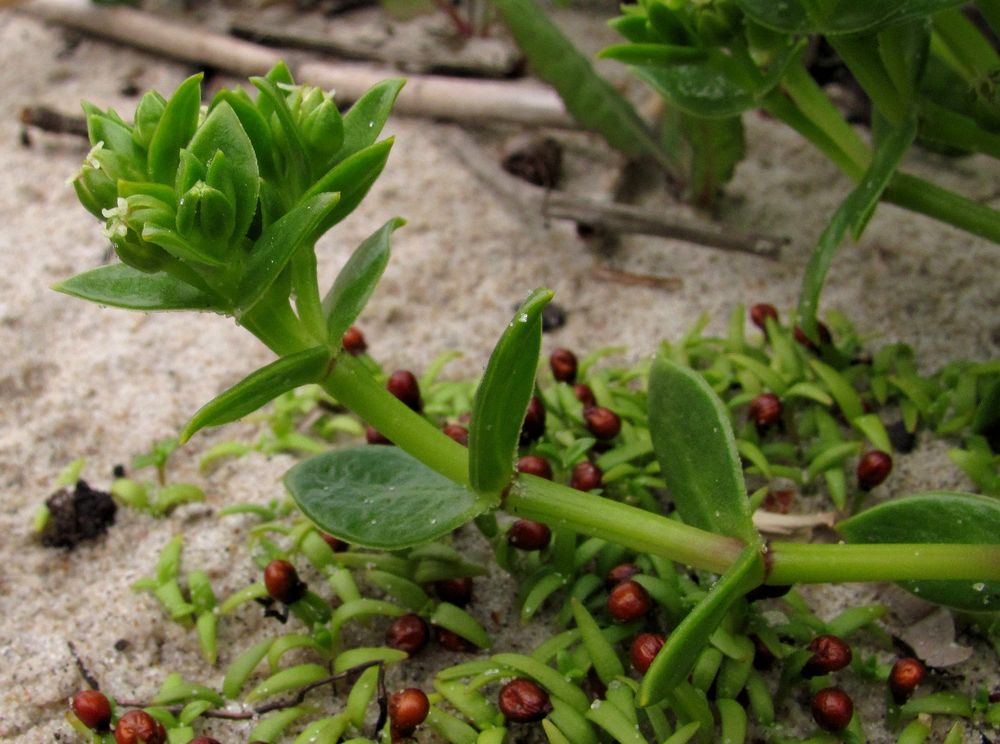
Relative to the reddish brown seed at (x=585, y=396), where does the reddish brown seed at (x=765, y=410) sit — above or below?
above

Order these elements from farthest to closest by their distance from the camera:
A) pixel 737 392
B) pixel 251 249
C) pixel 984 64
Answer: pixel 737 392
pixel 984 64
pixel 251 249

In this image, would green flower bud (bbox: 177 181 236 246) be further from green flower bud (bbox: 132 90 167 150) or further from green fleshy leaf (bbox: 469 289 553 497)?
green fleshy leaf (bbox: 469 289 553 497)

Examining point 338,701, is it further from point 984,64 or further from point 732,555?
point 984,64

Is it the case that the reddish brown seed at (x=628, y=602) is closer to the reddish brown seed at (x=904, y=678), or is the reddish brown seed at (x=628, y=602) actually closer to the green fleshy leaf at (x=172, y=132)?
the reddish brown seed at (x=904, y=678)

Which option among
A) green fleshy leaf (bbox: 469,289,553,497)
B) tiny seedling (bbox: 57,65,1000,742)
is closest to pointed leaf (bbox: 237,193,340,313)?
tiny seedling (bbox: 57,65,1000,742)

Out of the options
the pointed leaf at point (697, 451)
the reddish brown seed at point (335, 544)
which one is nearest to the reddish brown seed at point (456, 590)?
the reddish brown seed at point (335, 544)

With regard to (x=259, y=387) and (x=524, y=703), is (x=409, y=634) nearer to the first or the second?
(x=524, y=703)

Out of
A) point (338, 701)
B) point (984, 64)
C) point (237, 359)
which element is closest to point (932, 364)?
point (984, 64)
